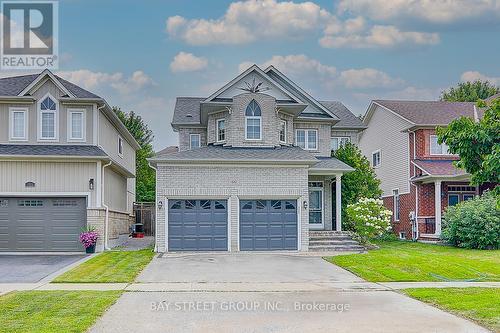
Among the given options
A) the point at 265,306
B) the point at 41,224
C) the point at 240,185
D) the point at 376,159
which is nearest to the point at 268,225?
the point at 240,185

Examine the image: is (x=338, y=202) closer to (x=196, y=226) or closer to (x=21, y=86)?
(x=196, y=226)

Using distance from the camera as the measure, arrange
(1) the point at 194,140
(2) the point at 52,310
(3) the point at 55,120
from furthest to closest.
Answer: (1) the point at 194,140 → (3) the point at 55,120 → (2) the point at 52,310

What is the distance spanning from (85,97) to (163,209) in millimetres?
5571

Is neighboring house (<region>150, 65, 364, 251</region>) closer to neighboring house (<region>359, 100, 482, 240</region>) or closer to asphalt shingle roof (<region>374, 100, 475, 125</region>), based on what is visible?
neighboring house (<region>359, 100, 482, 240</region>)

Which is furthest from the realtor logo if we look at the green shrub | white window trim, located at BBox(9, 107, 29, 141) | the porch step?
the green shrub

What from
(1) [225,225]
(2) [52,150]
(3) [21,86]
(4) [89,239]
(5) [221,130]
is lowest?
(4) [89,239]

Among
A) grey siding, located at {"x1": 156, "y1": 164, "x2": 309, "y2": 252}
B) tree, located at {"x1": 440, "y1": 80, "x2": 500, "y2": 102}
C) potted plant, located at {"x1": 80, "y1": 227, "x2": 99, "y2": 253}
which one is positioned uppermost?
tree, located at {"x1": 440, "y1": 80, "x2": 500, "y2": 102}

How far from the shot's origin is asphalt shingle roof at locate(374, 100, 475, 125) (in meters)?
31.0

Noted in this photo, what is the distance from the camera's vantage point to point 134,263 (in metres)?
19.3

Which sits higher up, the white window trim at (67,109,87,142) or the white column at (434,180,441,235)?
the white window trim at (67,109,87,142)

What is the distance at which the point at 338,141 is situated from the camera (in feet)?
101

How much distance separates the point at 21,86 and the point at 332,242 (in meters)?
14.4

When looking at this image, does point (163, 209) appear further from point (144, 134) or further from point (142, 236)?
point (144, 134)

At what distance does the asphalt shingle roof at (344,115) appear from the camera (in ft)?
102
